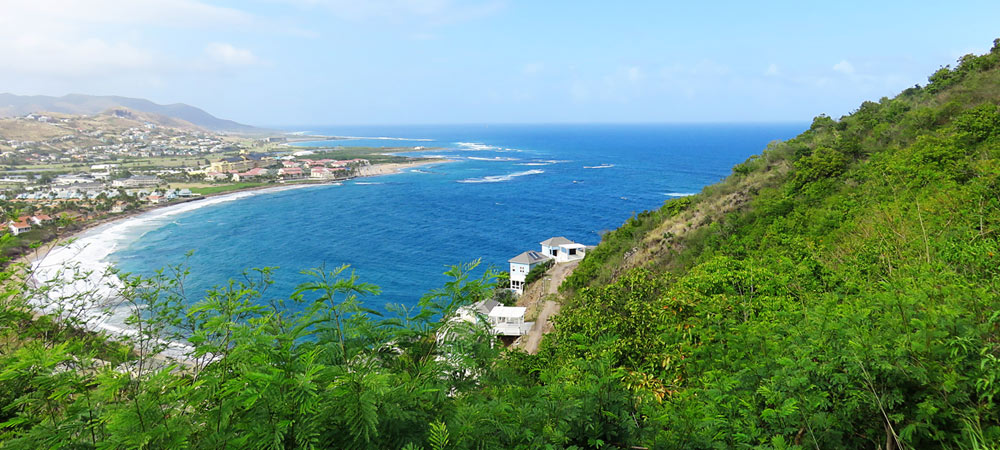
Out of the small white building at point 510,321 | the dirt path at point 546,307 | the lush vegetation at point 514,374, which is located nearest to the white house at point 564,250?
the dirt path at point 546,307

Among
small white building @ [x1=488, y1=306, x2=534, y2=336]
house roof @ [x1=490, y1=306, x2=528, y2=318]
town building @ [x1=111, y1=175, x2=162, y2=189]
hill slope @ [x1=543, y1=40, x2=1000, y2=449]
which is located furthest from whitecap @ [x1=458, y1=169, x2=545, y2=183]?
hill slope @ [x1=543, y1=40, x2=1000, y2=449]

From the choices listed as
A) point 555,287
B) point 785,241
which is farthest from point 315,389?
point 555,287

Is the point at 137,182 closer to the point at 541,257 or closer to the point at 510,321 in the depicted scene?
the point at 541,257

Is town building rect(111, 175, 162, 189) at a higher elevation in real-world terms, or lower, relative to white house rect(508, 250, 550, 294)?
higher

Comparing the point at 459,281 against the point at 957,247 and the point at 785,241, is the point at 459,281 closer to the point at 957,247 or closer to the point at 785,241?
the point at 957,247

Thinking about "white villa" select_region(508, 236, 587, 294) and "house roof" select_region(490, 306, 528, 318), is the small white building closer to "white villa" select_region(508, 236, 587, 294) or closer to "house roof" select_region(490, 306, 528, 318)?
"house roof" select_region(490, 306, 528, 318)

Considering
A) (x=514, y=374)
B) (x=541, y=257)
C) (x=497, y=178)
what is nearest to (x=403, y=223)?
(x=541, y=257)

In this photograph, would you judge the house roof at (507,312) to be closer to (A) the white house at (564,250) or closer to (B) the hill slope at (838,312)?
(B) the hill slope at (838,312)
